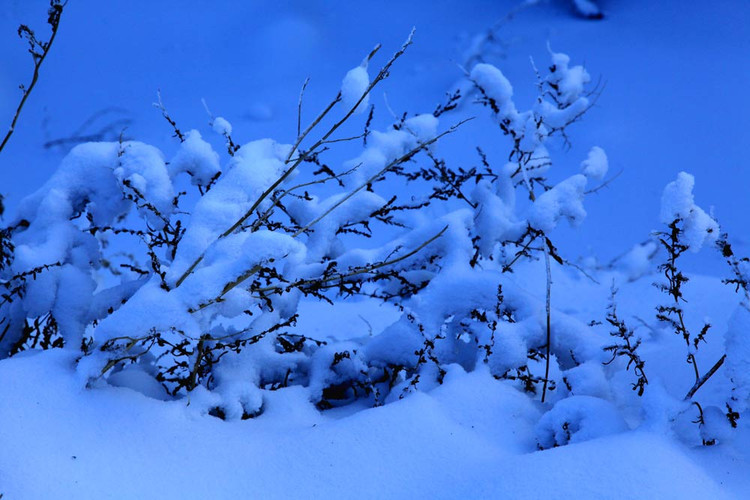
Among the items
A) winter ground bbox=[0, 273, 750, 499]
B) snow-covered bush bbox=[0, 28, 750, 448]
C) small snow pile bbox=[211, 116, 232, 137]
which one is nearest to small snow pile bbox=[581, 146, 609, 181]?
snow-covered bush bbox=[0, 28, 750, 448]

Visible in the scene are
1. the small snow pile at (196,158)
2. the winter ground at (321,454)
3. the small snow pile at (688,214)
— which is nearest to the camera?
the winter ground at (321,454)

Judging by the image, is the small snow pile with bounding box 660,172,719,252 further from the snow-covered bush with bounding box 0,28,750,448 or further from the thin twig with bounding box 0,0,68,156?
the thin twig with bounding box 0,0,68,156

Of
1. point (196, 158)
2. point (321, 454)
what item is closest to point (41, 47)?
point (196, 158)

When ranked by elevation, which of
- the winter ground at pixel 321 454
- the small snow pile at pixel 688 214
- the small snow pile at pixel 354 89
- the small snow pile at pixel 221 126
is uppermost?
the small snow pile at pixel 221 126

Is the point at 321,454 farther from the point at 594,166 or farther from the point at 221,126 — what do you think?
the point at 594,166

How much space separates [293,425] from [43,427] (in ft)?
2.35

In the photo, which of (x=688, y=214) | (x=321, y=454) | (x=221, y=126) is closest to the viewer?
(x=321, y=454)

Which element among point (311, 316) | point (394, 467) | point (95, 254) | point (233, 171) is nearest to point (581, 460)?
point (394, 467)

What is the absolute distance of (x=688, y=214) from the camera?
5.93 ft

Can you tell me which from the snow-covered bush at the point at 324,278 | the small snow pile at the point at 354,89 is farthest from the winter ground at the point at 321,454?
the small snow pile at the point at 354,89

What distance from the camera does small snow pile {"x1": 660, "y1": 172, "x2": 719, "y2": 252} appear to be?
1794 millimetres

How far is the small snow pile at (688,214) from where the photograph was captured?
1.79 metres

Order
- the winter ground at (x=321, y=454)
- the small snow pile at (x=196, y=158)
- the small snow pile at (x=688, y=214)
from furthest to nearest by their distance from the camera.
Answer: the small snow pile at (x=196, y=158) < the small snow pile at (x=688, y=214) < the winter ground at (x=321, y=454)

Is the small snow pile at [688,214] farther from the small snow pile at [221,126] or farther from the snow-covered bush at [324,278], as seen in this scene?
the small snow pile at [221,126]
